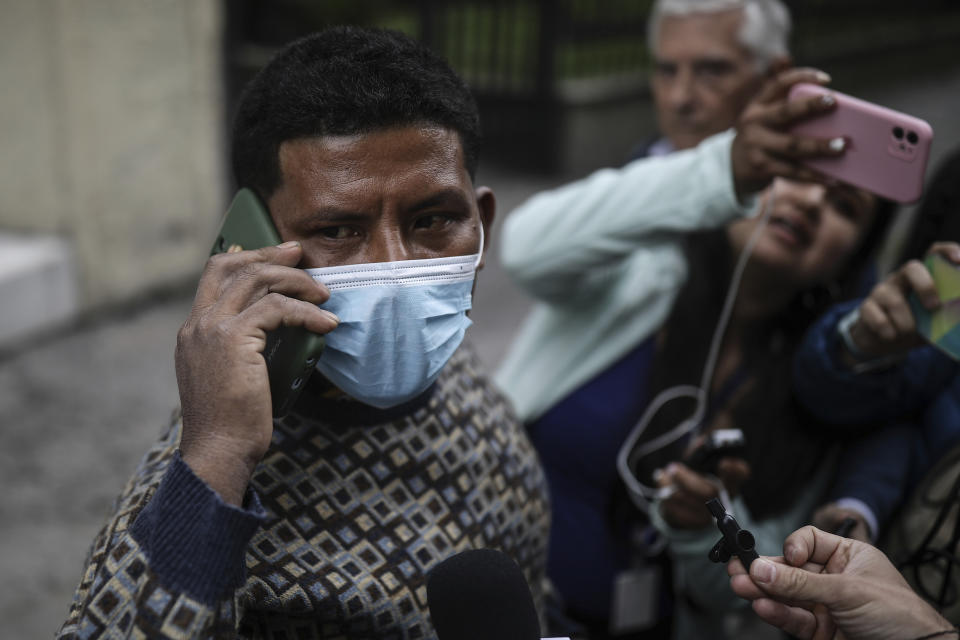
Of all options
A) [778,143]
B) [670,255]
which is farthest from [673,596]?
[778,143]

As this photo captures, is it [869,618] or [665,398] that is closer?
[869,618]

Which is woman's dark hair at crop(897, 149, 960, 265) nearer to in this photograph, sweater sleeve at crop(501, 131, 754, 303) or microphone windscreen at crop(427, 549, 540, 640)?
sweater sleeve at crop(501, 131, 754, 303)

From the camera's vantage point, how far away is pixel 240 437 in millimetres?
1245

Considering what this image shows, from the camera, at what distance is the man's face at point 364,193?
146cm

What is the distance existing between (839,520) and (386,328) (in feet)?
3.33

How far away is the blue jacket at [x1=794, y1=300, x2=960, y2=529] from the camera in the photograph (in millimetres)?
1975

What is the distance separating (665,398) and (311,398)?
1012mm

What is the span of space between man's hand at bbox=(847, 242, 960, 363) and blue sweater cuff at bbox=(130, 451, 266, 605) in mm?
1161

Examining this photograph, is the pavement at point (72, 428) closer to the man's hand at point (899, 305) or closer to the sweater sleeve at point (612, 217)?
the sweater sleeve at point (612, 217)

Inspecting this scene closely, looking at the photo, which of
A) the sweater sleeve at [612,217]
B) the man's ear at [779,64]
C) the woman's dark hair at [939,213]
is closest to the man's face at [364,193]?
the sweater sleeve at [612,217]

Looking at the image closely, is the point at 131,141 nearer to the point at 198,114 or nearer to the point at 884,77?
the point at 198,114

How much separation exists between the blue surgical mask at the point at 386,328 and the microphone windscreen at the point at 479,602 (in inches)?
11.4

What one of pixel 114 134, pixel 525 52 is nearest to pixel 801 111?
pixel 114 134

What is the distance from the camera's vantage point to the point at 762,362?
7.72 ft
